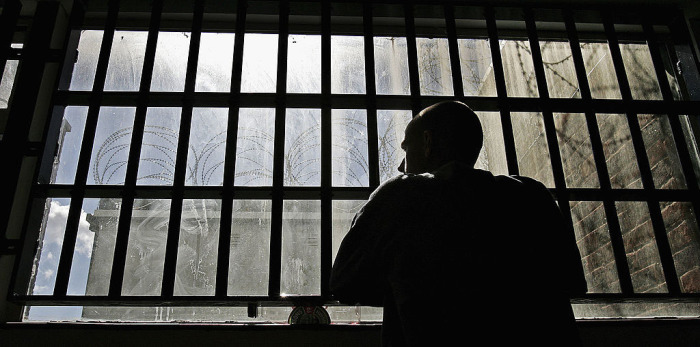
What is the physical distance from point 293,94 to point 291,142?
21 centimetres

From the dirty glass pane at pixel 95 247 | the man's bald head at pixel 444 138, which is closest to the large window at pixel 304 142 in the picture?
the dirty glass pane at pixel 95 247

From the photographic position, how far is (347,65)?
2602mm

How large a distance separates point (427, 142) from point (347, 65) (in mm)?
1339

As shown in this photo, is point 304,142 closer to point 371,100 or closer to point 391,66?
point 371,100

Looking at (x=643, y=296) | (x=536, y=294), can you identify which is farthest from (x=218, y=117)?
(x=643, y=296)

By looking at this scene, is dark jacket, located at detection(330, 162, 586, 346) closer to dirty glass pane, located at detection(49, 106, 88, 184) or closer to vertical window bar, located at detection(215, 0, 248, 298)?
vertical window bar, located at detection(215, 0, 248, 298)

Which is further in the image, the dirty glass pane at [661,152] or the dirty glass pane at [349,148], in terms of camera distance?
the dirty glass pane at [661,152]

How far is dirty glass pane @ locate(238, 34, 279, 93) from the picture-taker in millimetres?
2480

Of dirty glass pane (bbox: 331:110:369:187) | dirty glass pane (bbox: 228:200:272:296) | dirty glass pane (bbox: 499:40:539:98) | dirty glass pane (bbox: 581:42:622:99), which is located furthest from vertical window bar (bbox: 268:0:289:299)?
dirty glass pane (bbox: 581:42:622:99)

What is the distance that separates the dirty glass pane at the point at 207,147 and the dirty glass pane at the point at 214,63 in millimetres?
130

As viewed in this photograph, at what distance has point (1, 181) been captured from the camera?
193 centimetres

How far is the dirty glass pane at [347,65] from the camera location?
99.6 inches

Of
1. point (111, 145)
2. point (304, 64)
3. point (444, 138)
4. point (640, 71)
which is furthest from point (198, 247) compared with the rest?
point (640, 71)

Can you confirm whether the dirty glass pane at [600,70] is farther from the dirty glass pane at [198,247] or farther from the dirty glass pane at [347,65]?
the dirty glass pane at [198,247]
